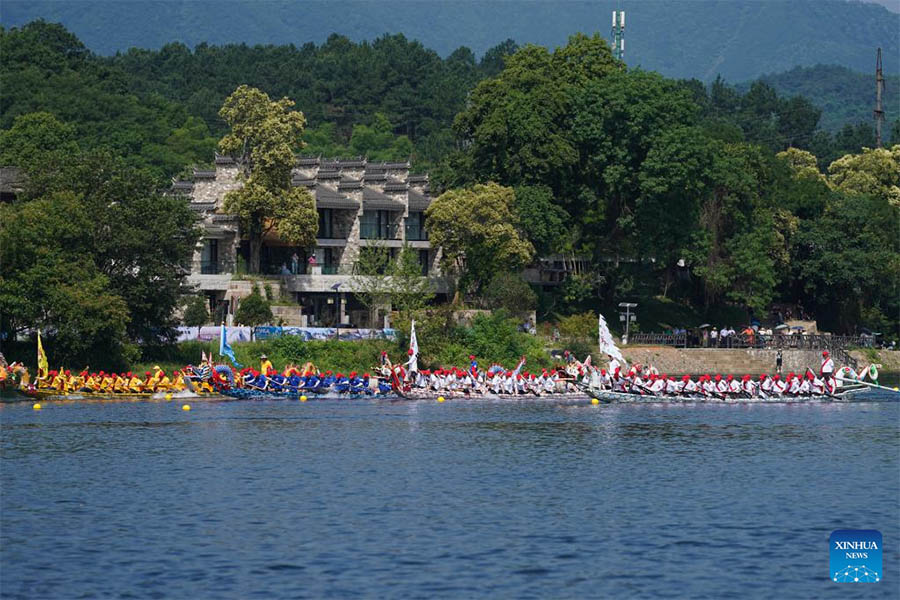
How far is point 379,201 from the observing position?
10488 centimetres

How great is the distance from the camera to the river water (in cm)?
3322

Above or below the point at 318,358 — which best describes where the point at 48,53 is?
above

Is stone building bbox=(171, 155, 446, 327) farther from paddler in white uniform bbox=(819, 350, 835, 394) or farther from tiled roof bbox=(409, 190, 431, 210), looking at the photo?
paddler in white uniform bbox=(819, 350, 835, 394)

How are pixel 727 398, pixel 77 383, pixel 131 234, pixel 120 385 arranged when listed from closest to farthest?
pixel 77 383
pixel 120 385
pixel 131 234
pixel 727 398

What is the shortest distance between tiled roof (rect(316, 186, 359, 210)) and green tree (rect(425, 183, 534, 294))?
6.20 metres

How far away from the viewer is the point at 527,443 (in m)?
56.8

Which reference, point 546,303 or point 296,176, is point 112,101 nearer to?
point 296,176

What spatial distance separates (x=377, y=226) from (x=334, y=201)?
4352 millimetres

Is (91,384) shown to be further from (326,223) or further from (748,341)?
(748,341)

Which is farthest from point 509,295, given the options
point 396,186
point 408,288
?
point 396,186

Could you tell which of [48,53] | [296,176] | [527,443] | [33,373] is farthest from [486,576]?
[48,53]

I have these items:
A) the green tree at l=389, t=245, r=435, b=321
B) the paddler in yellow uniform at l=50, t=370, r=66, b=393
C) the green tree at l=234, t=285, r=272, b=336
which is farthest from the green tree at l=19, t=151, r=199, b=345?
the green tree at l=389, t=245, r=435, b=321

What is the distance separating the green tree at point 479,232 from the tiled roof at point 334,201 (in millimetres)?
6200

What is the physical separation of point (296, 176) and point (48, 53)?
70.4m
